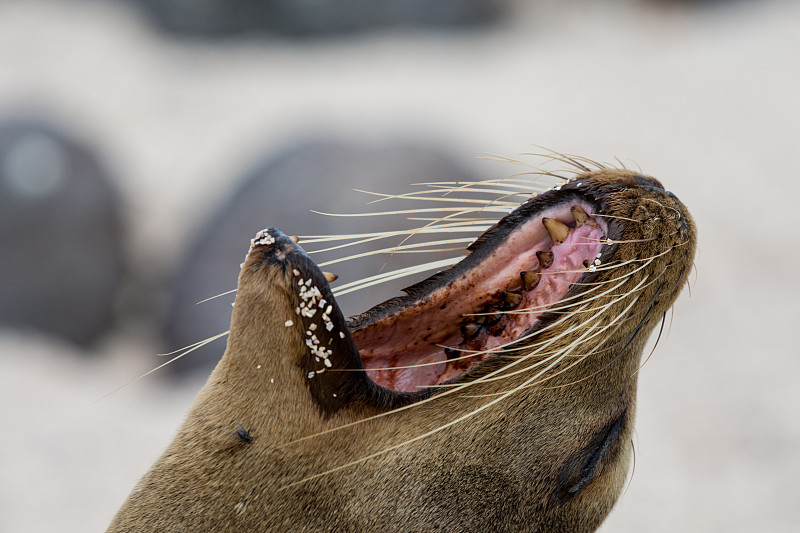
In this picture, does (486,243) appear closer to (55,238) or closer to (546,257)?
(546,257)

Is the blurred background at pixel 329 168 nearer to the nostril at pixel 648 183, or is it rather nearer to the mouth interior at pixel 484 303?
the mouth interior at pixel 484 303

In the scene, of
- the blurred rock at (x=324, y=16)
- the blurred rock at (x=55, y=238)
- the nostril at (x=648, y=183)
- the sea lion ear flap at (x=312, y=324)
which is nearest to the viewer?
the sea lion ear flap at (x=312, y=324)

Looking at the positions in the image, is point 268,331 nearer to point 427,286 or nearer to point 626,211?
point 427,286

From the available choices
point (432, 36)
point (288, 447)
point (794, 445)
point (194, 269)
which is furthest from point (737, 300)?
point (432, 36)

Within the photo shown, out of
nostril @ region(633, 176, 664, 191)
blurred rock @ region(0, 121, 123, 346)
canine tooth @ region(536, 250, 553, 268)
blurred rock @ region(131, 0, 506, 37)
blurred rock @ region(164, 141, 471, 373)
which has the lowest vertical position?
canine tooth @ region(536, 250, 553, 268)

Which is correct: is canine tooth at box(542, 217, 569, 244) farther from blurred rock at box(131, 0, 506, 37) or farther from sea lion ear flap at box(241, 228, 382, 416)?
blurred rock at box(131, 0, 506, 37)

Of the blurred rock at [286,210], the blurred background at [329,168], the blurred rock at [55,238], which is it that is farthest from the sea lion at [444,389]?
the blurred rock at [55,238]

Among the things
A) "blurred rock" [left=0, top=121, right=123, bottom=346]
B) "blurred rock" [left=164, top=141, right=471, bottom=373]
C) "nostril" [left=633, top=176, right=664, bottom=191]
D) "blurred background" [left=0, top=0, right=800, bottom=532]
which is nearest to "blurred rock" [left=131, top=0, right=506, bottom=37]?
"blurred background" [left=0, top=0, right=800, bottom=532]
